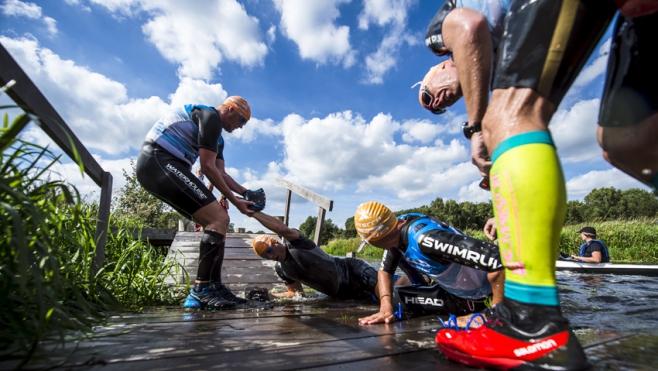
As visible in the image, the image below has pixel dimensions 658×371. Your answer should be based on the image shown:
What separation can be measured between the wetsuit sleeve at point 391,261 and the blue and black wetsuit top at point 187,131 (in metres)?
1.83

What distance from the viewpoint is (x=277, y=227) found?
13.7ft

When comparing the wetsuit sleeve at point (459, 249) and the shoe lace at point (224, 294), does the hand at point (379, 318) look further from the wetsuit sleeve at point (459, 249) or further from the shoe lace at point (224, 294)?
the shoe lace at point (224, 294)

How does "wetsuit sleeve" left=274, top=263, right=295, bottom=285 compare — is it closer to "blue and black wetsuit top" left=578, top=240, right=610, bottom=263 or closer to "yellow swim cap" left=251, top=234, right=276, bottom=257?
"yellow swim cap" left=251, top=234, right=276, bottom=257

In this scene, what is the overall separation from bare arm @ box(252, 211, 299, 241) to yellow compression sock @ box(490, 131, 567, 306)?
3.34m

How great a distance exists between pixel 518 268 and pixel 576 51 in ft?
2.39

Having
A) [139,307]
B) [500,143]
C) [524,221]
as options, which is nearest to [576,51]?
[500,143]

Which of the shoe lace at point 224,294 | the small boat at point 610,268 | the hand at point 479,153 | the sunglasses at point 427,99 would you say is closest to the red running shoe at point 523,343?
the hand at point 479,153

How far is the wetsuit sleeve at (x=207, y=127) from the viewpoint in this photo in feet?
9.99

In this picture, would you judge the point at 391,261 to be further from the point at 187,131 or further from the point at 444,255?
the point at 187,131

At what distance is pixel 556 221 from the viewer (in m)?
1.00

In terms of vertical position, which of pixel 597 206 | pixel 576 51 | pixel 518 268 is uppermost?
pixel 597 206

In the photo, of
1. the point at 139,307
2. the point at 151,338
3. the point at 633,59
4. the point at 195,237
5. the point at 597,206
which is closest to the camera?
the point at 633,59

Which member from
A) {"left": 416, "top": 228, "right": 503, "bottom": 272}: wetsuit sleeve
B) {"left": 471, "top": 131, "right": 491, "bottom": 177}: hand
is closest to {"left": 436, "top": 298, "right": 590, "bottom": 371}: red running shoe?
{"left": 471, "top": 131, "right": 491, "bottom": 177}: hand

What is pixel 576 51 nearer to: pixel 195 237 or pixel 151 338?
pixel 151 338
